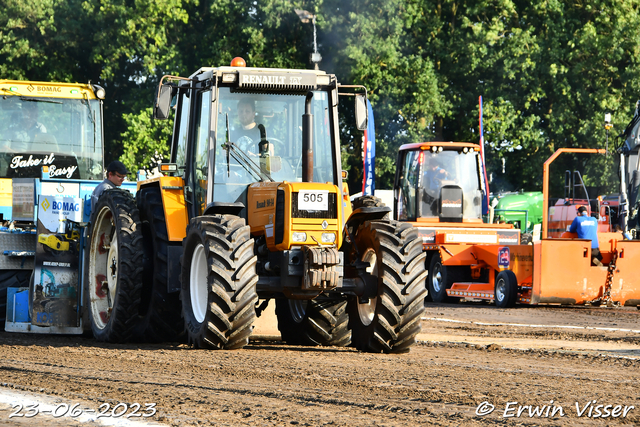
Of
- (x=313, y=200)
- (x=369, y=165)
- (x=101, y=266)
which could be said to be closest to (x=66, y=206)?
(x=101, y=266)

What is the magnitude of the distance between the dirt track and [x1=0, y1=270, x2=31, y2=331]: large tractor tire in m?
0.87

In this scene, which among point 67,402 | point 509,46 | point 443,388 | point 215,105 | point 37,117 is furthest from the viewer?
point 509,46

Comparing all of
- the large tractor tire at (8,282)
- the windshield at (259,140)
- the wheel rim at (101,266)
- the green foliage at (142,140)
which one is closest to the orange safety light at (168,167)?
the windshield at (259,140)

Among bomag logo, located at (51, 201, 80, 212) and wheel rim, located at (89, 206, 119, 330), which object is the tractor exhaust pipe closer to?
wheel rim, located at (89, 206, 119, 330)

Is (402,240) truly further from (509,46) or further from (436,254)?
(509,46)

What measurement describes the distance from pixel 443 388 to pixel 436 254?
1294cm

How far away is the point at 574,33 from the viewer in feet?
108

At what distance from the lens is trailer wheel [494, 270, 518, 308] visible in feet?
54.3

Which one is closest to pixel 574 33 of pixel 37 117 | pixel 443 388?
pixel 37 117

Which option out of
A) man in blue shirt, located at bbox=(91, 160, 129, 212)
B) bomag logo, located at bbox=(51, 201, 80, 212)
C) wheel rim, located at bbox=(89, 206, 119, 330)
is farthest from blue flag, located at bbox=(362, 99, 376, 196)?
wheel rim, located at bbox=(89, 206, 119, 330)

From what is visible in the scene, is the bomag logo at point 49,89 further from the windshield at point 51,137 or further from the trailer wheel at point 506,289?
the trailer wheel at point 506,289

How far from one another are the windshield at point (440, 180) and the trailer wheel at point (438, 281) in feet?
4.83

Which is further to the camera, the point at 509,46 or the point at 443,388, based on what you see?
the point at 509,46

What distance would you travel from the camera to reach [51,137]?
16078mm
